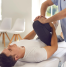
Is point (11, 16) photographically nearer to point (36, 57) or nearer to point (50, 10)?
point (50, 10)

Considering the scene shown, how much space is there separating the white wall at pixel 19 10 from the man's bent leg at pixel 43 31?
2.44 metres

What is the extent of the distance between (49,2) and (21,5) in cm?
252

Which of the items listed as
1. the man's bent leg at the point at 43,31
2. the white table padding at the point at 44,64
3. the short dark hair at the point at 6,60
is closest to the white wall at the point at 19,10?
the man's bent leg at the point at 43,31

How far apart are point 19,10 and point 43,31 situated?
279cm

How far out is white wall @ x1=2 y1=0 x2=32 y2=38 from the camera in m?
3.57

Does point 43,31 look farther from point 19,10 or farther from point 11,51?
point 19,10

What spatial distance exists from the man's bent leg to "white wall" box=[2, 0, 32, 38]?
2438 millimetres

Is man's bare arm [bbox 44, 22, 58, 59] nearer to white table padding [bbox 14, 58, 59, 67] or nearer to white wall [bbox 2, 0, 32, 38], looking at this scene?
white table padding [bbox 14, 58, 59, 67]

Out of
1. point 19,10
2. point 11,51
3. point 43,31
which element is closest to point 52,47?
point 43,31

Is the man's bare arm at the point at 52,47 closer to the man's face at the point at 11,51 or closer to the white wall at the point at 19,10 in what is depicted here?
the man's face at the point at 11,51

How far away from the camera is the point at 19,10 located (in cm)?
370

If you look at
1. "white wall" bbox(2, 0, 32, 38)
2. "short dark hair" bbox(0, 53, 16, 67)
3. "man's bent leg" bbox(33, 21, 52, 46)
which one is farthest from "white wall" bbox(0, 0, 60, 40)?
"short dark hair" bbox(0, 53, 16, 67)

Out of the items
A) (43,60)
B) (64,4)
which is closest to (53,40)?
(43,60)

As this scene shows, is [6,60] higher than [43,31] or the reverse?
the reverse
